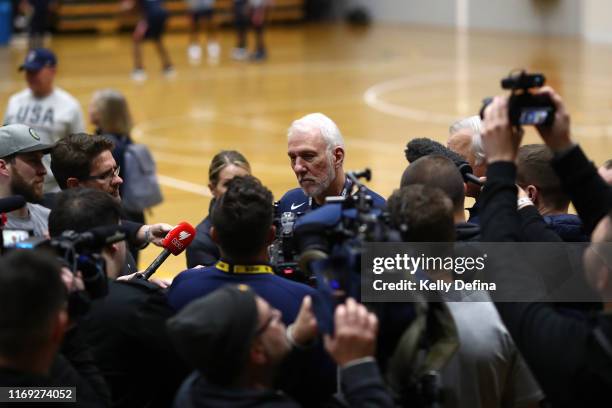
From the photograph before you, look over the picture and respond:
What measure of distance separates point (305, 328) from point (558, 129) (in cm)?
116

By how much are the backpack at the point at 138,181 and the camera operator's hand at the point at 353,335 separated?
5.88m

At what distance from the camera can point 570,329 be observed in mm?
3490

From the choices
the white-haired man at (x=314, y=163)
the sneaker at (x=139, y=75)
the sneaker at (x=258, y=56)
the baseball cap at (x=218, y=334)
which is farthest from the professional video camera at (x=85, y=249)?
the sneaker at (x=258, y=56)

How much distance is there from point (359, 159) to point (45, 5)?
12.4 m

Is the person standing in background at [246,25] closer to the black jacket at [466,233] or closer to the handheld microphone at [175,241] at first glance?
the handheld microphone at [175,241]

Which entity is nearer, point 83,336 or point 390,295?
point 390,295

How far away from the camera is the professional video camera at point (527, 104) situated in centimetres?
374

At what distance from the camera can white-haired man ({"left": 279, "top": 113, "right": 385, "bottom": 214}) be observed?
243 inches

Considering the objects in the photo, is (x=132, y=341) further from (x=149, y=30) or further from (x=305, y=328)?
(x=149, y=30)

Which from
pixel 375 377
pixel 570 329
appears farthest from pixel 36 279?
pixel 570 329

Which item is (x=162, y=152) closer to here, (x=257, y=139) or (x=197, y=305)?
(x=257, y=139)

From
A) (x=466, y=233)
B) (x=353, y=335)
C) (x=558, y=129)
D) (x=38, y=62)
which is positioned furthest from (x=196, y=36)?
(x=353, y=335)

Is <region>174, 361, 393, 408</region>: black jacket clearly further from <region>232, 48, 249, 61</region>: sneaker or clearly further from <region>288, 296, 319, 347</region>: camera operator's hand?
<region>232, 48, 249, 61</region>: sneaker

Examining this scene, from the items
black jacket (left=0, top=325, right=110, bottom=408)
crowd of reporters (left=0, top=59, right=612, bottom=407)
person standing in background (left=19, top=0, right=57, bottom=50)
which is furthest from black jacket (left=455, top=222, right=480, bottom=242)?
person standing in background (left=19, top=0, right=57, bottom=50)
